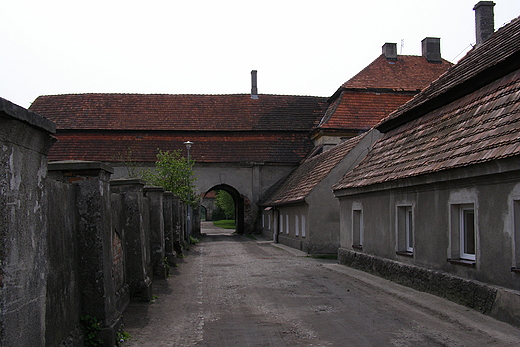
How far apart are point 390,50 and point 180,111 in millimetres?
16464

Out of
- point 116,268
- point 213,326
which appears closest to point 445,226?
point 213,326

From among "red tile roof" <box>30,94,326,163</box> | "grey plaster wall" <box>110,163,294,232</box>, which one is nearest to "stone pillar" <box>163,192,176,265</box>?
"red tile roof" <box>30,94,326,163</box>

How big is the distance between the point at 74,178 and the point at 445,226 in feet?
23.7

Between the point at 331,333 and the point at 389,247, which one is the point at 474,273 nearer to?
the point at 331,333

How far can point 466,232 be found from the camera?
10.2 m

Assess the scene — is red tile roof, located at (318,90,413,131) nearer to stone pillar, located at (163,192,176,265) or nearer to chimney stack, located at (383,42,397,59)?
chimney stack, located at (383,42,397,59)

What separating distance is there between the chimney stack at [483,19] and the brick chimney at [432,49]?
20351 mm

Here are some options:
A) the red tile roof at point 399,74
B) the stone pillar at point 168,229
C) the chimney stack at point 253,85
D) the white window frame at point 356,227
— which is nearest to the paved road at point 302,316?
the white window frame at point 356,227

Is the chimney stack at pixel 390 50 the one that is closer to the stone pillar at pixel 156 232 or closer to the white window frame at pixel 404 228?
the white window frame at pixel 404 228

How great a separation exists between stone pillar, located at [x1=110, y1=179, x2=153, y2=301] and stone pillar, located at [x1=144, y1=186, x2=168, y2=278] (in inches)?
117

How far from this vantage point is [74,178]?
6867 millimetres

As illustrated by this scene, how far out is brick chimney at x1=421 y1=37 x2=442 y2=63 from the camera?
1527 inches

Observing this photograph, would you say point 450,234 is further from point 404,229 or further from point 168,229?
point 168,229

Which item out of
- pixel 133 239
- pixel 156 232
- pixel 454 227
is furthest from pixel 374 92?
pixel 133 239
